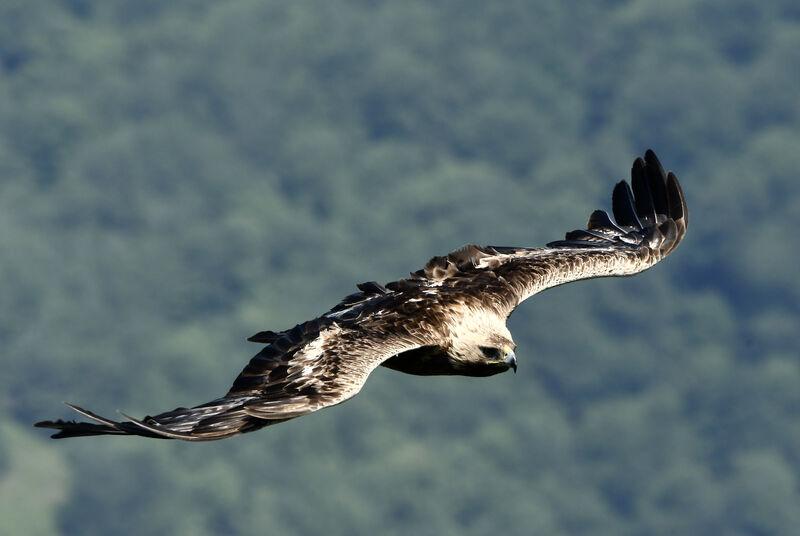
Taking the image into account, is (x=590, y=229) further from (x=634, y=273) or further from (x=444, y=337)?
(x=444, y=337)

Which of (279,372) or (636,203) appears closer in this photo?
(279,372)

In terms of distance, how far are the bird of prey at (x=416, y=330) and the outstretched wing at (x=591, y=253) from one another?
0.07 feet

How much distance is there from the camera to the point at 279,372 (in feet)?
50.6

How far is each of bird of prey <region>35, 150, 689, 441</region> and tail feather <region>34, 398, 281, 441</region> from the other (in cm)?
1

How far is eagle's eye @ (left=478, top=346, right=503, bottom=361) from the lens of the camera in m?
16.6

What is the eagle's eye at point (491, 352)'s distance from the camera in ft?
Result: 54.6

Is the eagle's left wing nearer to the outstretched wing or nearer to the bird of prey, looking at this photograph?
the bird of prey

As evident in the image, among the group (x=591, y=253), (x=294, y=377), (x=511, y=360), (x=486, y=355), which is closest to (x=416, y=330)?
(x=486, y=355)

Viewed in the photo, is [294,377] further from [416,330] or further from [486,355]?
[486,355]

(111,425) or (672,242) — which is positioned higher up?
(672,242)

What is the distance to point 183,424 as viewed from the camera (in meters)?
13.8

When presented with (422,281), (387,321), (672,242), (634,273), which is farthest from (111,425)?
(672,242)

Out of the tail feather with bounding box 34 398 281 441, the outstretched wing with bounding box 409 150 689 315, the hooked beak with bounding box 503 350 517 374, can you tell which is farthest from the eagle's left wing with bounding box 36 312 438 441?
the outstretched wing with bounding box 409 150 689 315

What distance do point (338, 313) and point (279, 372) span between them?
2.24 m
